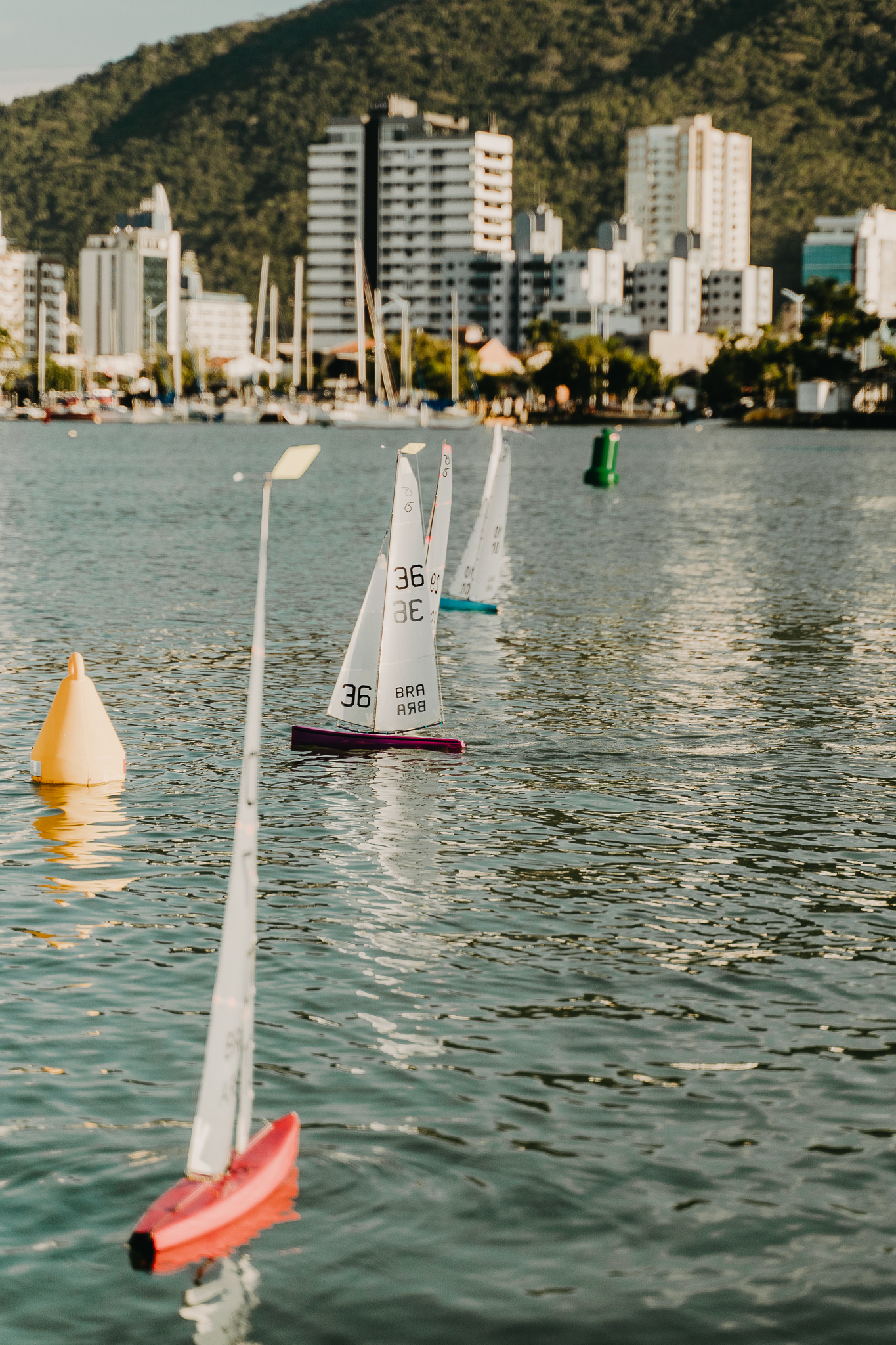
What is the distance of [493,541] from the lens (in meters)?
46.0

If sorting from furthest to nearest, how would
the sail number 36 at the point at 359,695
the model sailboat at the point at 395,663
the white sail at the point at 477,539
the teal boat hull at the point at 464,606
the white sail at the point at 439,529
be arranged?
1. the teal boat hull at the point at 464,606
2. the white sail at the point at 477,539
3. the white sail at the point at 439,529
4. the sail number 36 at the point at 359,695
5. the model sailboat at the point at 395,663

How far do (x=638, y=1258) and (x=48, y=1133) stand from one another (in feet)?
14.2

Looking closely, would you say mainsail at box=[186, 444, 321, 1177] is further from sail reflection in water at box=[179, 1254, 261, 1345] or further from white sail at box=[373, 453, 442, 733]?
white sail at box=[373, 453, 442, 733]

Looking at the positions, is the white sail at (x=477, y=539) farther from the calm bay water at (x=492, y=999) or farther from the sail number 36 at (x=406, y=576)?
the sail number 36 at (x=406, y=576)

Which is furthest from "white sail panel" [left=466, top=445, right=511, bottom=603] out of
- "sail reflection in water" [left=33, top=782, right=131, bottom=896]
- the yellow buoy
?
"sail reflection in water" [left=33, top=782, right=131, bottom=896]

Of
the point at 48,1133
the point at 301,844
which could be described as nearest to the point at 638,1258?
the point at 48,1133

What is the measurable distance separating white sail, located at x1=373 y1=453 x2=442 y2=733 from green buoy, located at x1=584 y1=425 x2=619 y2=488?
86.4 metres

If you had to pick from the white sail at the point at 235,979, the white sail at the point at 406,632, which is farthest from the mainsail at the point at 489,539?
the white sail at the point at 235,979

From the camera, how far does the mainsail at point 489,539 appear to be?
45.1 metres

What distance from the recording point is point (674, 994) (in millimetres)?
16062

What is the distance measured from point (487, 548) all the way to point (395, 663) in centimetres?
1987

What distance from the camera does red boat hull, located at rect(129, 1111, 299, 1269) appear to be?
11.1m

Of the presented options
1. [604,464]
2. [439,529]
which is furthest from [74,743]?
[604,464]

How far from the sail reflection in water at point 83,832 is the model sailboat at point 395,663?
4194 mm
